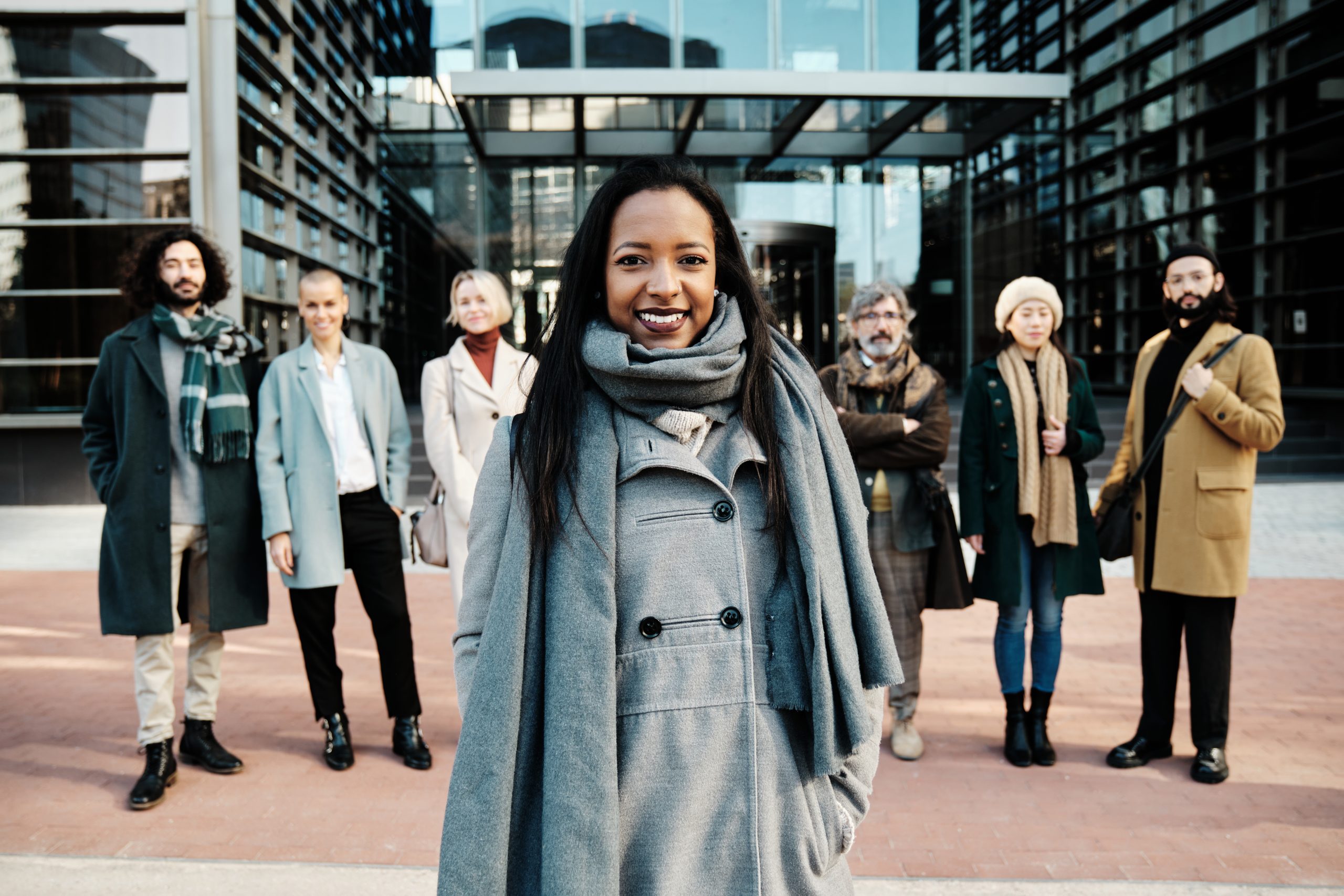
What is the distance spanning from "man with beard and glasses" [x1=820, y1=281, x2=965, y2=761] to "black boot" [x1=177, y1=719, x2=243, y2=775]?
2823 mm

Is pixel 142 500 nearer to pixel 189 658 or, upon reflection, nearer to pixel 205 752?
pixel 189 658

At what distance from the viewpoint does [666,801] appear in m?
1.58

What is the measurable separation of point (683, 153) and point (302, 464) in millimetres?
10959

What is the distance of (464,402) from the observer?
4262 millimetres

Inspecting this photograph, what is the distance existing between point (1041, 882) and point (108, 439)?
3847 millimetres

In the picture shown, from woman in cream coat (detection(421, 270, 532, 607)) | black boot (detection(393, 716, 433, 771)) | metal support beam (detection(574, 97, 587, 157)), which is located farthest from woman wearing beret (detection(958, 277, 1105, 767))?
metal support beam (detection(574, 97, 587, 157))

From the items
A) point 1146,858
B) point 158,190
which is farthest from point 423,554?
point 158,190

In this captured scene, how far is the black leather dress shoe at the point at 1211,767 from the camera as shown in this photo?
386 centimetres

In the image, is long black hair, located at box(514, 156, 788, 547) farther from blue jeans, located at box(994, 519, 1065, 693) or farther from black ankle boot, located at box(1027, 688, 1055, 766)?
black ankle boot, located at box(1027, 688, 1055, 766)

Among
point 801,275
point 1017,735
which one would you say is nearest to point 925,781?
point 1017,735

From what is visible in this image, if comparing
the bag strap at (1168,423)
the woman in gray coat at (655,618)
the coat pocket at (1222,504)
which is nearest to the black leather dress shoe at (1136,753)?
the coat pocket at (1222,504)

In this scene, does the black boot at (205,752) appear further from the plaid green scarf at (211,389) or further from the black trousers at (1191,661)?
the black trousers at (1191,661)

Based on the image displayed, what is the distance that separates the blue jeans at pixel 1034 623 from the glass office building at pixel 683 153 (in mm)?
8655

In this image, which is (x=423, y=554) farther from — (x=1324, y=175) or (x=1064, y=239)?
(x=1064, y=239)
